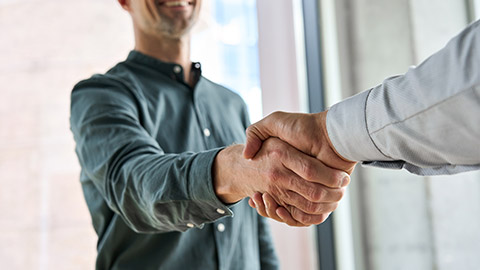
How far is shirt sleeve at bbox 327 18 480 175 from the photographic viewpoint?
24.2 inches

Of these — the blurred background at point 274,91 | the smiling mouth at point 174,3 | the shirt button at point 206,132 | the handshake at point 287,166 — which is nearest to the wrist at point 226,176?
the handshake at point 287,166

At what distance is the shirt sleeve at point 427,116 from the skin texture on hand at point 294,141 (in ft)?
0.29

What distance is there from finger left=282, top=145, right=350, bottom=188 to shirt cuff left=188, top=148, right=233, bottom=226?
14cm

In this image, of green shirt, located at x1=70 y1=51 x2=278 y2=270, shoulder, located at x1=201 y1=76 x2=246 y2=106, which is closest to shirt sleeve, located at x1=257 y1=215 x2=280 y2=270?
green shirt, located at x1=70 y1=51 x2=278 y2=270

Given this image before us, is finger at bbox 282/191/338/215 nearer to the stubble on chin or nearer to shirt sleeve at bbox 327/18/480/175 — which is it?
shirt sleeve at bbox 327/18/480/175

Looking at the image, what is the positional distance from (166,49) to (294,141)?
26.7 inches

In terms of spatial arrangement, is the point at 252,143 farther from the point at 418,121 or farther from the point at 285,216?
the point at 418,121

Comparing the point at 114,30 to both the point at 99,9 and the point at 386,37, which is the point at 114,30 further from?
the point at 386,37

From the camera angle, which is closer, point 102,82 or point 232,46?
point 102,82

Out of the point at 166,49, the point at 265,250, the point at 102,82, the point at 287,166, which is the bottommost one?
the point at 265,250

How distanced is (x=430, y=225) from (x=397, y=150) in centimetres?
90

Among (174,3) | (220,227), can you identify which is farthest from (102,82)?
(220,227)

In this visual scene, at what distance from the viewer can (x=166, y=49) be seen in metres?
1.49

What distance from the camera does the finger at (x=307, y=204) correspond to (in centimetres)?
98
